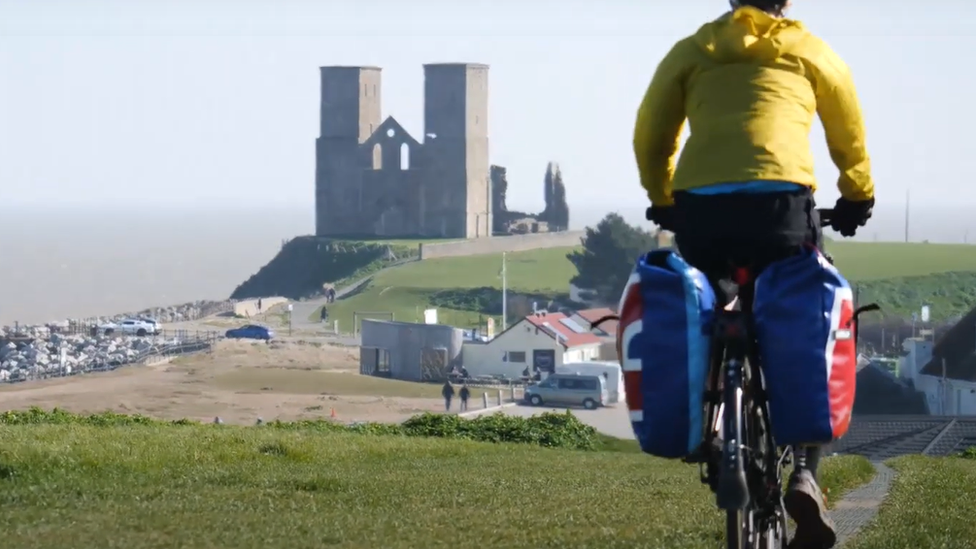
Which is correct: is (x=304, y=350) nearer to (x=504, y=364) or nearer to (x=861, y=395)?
(x=504, y=364)

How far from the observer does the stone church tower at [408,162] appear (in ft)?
313

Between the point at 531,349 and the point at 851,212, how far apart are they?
125 ft

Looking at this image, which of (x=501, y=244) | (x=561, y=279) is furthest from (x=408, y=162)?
(x=561, y=279)

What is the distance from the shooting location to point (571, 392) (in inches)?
1341

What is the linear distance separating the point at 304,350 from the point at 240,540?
42120 mm

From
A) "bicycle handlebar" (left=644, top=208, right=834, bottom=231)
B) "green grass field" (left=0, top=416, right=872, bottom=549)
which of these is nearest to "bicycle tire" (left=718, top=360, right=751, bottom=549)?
"bicycle handlebar" (left=644, top=208, right=834, bottom=231)

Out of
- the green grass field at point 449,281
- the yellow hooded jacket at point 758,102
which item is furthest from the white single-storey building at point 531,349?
the yellow hooded jacket at point 758,102


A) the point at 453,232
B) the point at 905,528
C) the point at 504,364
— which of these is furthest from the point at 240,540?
the point at 453,232

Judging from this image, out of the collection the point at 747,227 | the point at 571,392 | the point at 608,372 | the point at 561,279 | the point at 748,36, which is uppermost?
the point at 561,279

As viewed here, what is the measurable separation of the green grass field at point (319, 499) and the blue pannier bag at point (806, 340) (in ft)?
5.34

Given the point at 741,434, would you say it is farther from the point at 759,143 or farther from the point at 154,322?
the point at 154,322

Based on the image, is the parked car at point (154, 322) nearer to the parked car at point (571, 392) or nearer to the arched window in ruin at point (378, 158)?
the parked car at point (571, 392)

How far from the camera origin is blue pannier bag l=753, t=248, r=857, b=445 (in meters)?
3.57

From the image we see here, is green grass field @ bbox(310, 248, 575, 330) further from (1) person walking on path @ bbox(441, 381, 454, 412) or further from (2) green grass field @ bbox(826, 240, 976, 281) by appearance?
(1) person walking on path @ bbox(441, 381, 454, 412)
